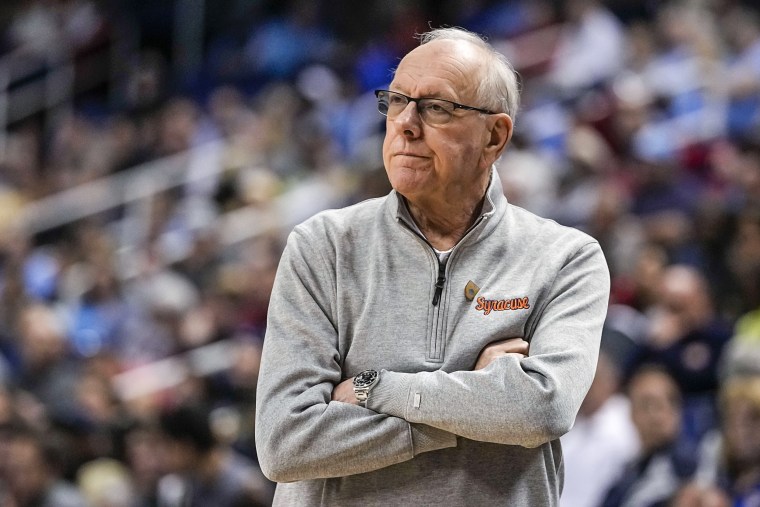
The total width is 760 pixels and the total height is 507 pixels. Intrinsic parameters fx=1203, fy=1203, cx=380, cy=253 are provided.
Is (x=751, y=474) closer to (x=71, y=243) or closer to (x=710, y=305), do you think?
(x=710, y=305)

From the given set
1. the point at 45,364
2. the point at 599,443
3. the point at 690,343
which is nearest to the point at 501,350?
the point at 599,443

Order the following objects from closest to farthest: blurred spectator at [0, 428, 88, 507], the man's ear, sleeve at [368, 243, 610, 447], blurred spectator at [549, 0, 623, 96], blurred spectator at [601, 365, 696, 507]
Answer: sleeve at [368, 243, 610, 447]
the man's ear
blurred spectator at [601, 365, 696, 507]
blurred spectator at [0, 428, 88, 507]
blurred spectator at [549, 0, 623, 96]

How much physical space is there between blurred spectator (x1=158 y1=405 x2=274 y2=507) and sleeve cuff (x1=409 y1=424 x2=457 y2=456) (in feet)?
9.60

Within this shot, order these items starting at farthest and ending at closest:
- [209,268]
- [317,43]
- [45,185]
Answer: [317,43]
[45,185]
[209,268]

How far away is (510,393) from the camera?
2018mm

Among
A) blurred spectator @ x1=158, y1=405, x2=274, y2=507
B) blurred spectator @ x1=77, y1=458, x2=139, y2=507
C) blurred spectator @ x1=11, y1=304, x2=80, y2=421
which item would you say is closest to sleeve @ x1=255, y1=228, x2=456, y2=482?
blurred spectator @ x1=158, y1=405, x2=274, y2=507

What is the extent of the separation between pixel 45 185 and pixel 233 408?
10.6 feet

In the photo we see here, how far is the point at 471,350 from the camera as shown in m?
2.10

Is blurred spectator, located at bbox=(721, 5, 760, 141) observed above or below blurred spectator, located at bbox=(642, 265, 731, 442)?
above

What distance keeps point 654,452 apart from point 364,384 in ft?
8.41

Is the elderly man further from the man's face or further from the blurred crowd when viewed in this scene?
the blurred crowd

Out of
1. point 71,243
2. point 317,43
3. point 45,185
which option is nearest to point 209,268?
point 71,243

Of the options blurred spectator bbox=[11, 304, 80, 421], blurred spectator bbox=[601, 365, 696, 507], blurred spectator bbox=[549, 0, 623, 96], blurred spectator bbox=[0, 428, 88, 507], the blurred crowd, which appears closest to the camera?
blurred spectator bbox=[601, 365, 696, 507]

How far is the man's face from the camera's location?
2156 mm
